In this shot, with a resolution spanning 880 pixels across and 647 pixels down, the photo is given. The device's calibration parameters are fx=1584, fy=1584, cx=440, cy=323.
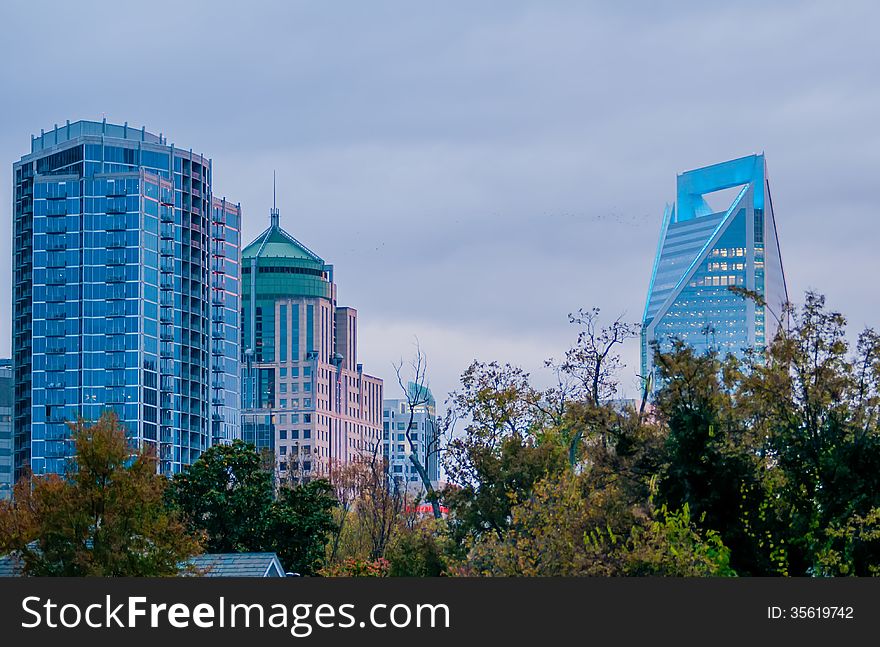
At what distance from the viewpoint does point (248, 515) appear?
6700 cm

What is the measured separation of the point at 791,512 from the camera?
43.2 meters

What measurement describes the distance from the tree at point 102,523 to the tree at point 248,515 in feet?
50.0

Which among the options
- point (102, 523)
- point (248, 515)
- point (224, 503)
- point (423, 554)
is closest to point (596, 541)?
point (423, 554)

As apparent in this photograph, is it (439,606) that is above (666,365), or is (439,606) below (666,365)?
below

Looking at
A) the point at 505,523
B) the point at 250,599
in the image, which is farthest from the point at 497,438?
the point at 250,599

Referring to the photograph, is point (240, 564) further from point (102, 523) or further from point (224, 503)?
point (224, 503)

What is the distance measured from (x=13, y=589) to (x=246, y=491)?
3840 centimetres

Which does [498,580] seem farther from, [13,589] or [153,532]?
[153,532]

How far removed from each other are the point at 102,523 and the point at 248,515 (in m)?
17.7

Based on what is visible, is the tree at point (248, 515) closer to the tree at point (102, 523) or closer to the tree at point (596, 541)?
the tree at point (102, 523)

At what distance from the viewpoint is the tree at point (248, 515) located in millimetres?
66500

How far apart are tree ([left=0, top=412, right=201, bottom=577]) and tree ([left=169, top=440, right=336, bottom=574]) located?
15241 mm

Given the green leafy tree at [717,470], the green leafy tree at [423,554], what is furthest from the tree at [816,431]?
the green leafy tree at [423,554]

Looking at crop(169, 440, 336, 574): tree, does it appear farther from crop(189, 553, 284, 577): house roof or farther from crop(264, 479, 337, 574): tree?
crop(189, 553, 284, 577): house roof
